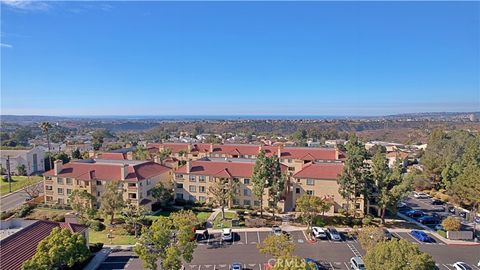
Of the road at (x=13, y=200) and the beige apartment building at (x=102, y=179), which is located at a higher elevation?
the beige apartment building at (x=102, y=179)

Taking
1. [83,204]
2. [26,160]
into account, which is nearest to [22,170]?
[26,160]

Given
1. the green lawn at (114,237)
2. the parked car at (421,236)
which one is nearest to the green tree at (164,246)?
the green lawn at (114,237)

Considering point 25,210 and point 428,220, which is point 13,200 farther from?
point 428,220

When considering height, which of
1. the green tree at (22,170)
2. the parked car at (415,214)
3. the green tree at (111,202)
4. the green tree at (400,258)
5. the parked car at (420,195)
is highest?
the green tree at (400,258)

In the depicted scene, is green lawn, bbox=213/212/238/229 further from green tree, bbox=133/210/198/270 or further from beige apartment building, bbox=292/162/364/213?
green tree, bbox=133/210/198/270

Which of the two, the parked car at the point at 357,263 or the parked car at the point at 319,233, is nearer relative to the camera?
the parked car at the point at 357,263

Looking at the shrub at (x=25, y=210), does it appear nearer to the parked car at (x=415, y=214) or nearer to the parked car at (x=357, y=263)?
the parked car at (x=357, y=263)

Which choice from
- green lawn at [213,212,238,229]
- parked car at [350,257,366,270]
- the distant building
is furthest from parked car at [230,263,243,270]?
the distant building
